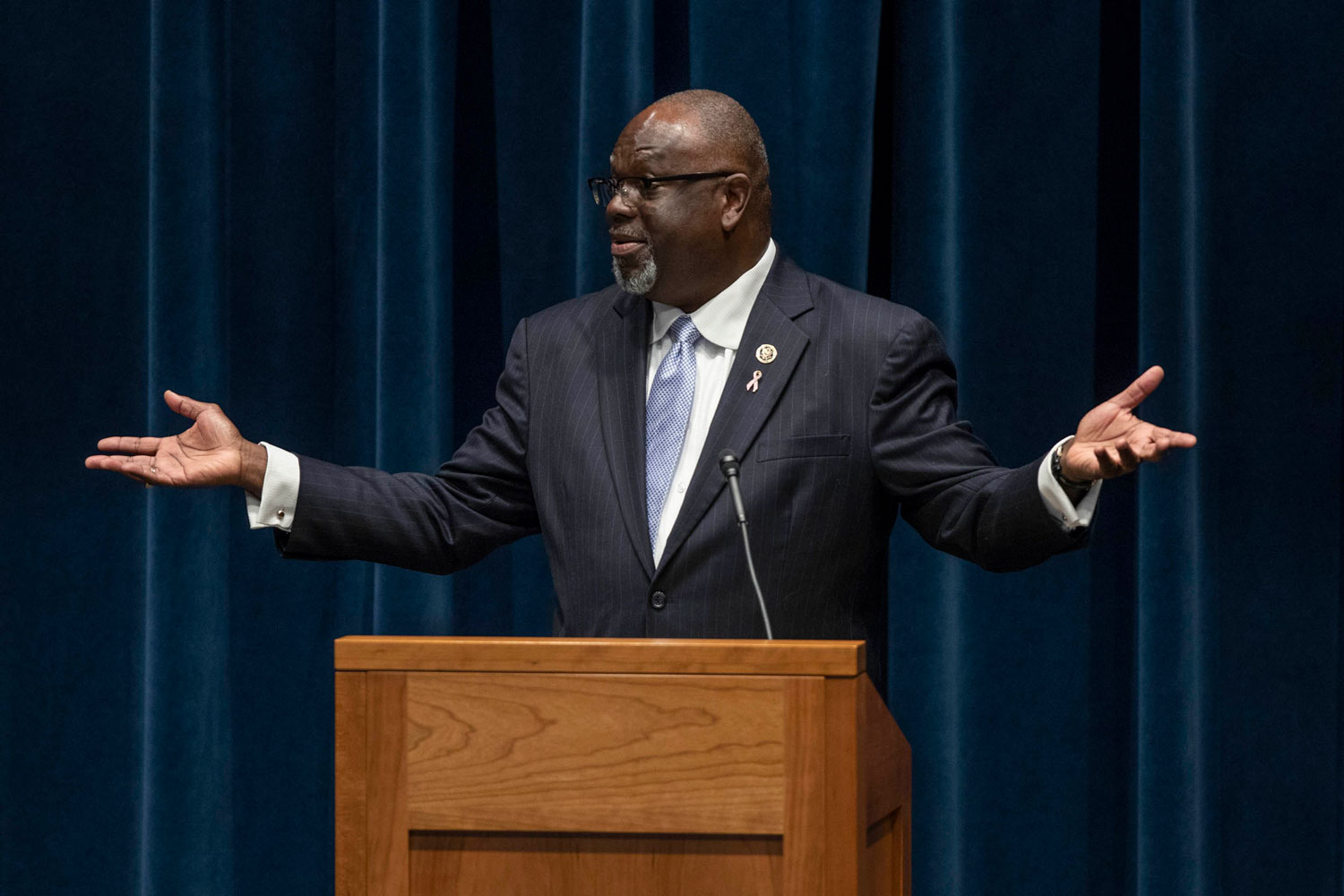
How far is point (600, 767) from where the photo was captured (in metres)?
1.26

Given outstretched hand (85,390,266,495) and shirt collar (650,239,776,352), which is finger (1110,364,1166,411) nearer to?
shirt collar (650,239,776,352)

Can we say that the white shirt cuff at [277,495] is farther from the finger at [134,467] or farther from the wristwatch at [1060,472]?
the wristwatch at [1060,472]

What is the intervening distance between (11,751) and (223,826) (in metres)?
0.47

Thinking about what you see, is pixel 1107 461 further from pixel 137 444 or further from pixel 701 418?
pixel 137 444

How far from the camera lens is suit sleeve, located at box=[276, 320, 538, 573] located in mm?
1888

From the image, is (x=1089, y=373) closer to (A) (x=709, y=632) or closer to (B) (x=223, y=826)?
(A) (x=709, y=632)

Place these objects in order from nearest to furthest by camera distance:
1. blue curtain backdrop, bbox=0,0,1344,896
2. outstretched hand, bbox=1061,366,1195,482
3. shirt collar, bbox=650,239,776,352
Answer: outstretched hand, bbox=1061,366,1195,482
shirt collar, bbox=650,239,776,352
blue curtain backdrop, bbox=0,0,1344,896

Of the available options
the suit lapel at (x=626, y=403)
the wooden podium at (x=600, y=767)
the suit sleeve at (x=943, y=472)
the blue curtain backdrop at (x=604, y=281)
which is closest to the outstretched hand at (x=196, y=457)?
the suit lapel at (x=626, y=403)

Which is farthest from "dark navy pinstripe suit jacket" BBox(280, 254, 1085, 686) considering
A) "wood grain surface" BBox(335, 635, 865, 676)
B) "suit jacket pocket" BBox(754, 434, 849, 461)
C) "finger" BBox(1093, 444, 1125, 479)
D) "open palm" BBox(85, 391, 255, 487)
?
"wood grain surface" BBox(335, 635, 865, 676)

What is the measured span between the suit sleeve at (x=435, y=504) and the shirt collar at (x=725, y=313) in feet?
0.67

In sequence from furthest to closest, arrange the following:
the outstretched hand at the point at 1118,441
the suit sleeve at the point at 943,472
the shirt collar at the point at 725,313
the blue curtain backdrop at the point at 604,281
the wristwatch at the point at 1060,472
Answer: the blue curtain backdrop at the point at 604,281
the shirt collar at the point at 725,313
the suit sleeve at the point at 943,472
the wristwatch at the point at 1060,472
the outstretched hand at the point at 1118,441

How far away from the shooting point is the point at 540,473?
6.61ft

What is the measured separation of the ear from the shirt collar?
0.07 m

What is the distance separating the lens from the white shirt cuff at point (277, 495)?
183cm
